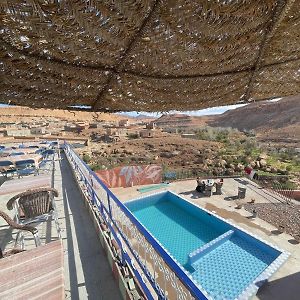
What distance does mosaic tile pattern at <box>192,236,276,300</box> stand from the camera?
6.26 metres

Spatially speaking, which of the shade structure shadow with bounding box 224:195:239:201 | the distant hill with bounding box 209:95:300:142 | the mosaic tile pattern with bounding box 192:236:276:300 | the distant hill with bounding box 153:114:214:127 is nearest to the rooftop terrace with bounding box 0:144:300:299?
the mosaic tile pattern with bounding box 192:236:276:300

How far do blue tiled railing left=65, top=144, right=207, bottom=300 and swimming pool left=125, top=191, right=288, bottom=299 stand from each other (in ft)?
7.52

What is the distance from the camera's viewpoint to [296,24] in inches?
47.1

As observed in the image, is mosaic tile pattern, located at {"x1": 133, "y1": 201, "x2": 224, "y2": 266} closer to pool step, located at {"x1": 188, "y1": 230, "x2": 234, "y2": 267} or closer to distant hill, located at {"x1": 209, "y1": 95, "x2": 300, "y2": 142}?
pool step, located at {"x1": 188, "y1": 230, "x2": 234, "y2": 267}

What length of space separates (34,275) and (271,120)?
210 feet

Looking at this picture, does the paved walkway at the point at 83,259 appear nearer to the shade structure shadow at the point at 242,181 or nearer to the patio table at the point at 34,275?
the patio table at the point at 34,275

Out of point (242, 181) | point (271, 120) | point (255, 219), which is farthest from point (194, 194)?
point (271, 120)

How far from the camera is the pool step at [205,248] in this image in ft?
24.1

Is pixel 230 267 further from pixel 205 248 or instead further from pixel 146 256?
pixel 146 256

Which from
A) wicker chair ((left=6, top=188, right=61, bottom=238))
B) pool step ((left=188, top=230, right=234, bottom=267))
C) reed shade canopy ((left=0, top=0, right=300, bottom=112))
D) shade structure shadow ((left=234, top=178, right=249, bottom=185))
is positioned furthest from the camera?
shade structure shadow ((left=234, top=178, right=249, bottom=185))

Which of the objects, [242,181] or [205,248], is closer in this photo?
[205,248]

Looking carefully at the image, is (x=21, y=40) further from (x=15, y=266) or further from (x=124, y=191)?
(x=124, y=191)

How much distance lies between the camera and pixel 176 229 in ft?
32.7

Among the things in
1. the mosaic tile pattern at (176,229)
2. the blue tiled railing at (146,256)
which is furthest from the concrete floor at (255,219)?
the blue tiled railing at (146,256)
